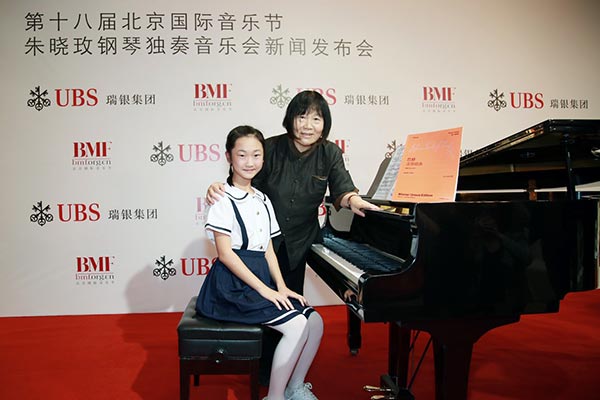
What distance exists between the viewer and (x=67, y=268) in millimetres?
4156

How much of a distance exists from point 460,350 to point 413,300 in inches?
10.0

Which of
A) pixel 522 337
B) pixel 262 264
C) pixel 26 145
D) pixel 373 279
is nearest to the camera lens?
pixel 373 279

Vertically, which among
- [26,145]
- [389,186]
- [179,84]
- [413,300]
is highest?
[179,84]

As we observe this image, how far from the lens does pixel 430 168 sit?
1.85 m

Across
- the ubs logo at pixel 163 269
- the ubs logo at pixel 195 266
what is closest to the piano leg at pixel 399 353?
the ubs logo at pixel 195 266

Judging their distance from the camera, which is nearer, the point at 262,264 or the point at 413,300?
the point at 413,300

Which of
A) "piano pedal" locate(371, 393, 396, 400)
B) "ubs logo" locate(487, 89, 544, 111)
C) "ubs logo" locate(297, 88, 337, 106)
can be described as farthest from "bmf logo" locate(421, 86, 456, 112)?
"piano pedal" locate(371, 393, 396, 400)

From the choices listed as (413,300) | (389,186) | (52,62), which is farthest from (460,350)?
(52,62)

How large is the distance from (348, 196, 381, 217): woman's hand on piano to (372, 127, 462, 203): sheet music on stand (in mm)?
100

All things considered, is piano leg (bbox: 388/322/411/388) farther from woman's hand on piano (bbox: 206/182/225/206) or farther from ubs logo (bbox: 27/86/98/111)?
ubs logo (bbox: 27/86/98/111)

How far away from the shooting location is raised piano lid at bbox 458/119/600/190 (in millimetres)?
1878

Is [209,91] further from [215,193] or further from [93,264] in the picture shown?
[215,193]

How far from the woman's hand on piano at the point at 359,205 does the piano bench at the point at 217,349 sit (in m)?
0.69

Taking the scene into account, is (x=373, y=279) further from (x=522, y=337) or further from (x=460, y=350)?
(x=522, y=337)
